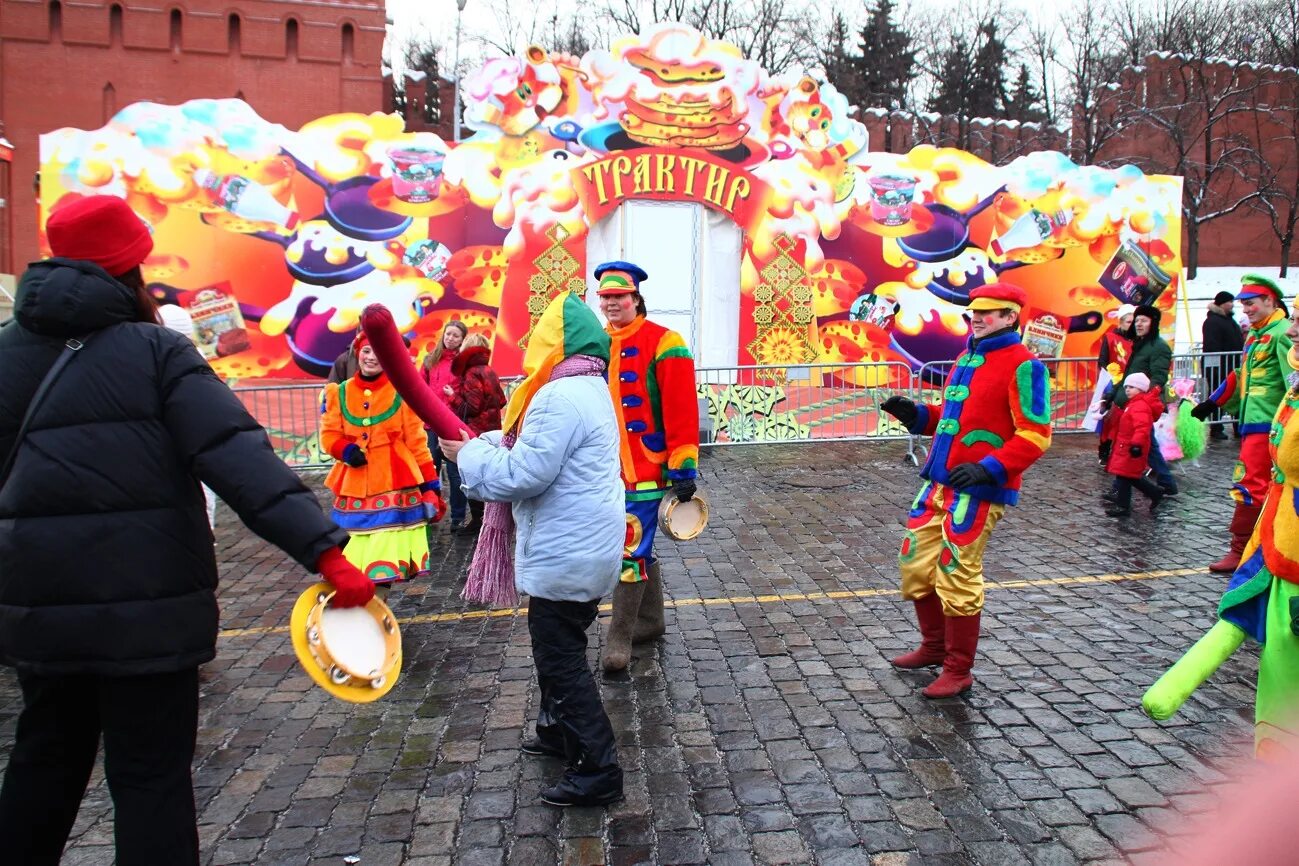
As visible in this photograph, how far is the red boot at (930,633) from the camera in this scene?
4.94 meters

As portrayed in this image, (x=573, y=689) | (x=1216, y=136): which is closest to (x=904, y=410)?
(x=573, y=689)

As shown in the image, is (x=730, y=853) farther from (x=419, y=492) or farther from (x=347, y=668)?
(x=419, y=492)

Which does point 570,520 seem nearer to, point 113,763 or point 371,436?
point 113,763

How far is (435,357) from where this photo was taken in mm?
8266

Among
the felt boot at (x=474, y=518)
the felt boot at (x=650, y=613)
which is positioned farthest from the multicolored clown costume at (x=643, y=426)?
the felt boot at (x=474, y=518)

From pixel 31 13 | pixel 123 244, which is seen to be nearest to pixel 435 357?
pixel 123 244

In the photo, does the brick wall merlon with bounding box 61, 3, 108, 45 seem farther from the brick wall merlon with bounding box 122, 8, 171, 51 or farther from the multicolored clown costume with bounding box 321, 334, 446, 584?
the multicolored clown costume with bounding box 321, 334, 446, 584

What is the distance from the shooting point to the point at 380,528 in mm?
5531

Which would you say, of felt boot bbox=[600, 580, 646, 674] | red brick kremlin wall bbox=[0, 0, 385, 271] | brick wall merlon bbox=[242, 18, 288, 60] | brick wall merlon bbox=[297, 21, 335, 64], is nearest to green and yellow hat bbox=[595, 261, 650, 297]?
felt boot bbox=[600, 580, 646, 674]

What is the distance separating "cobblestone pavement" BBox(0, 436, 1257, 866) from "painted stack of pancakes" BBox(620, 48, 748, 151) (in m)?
8.16

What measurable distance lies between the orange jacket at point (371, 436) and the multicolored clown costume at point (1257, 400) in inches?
210

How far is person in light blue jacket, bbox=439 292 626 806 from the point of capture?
11.5 ft

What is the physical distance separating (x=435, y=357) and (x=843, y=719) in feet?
16.4

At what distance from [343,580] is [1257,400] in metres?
6.25
